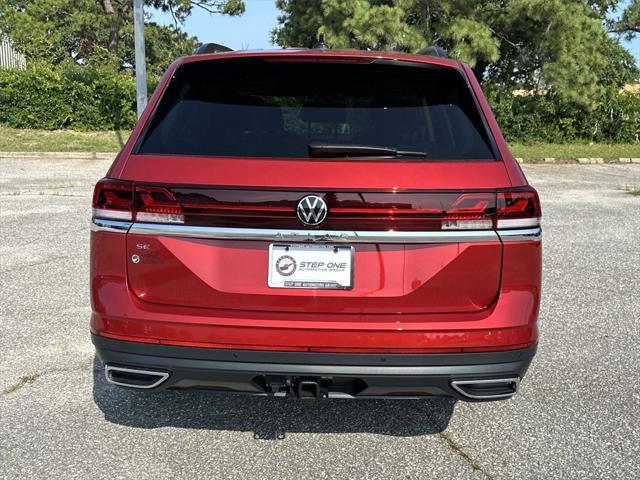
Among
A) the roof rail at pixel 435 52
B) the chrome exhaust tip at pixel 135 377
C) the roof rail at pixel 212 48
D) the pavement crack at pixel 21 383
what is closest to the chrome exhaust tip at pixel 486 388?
the chrome exhaust tip at pixel 135 377

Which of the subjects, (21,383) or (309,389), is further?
(21,383)

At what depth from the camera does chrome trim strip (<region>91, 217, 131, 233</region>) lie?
8.02ft

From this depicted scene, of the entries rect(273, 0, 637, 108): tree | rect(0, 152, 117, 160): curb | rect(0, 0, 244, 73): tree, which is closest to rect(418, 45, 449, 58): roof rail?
rect(0, 152, 117, 160): curb

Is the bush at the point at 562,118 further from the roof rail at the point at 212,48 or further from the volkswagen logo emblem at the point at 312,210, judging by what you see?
the volkswagen logo emblem at the point at 312,210

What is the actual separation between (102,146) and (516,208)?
56.0ft

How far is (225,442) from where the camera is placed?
2988mm

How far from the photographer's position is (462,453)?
2.92m

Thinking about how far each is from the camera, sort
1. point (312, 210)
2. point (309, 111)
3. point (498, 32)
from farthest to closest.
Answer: point (498, 32) < point (309, 111) < point (312, 210)

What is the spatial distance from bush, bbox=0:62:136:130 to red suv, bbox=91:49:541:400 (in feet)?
62.5

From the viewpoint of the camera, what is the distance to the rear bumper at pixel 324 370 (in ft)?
7.89

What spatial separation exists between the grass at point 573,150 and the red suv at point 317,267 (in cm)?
1637

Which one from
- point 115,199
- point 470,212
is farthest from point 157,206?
point 470,212

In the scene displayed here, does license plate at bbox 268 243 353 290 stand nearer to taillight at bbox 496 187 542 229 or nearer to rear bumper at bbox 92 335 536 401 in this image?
rear bumper at bbox 92 335 536 401

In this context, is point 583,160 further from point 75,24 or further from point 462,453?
point 75,24
